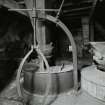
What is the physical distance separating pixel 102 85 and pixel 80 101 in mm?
446

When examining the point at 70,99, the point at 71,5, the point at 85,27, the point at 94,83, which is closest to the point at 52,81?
the point at 70,99

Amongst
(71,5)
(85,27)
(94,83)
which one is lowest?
(94,83)

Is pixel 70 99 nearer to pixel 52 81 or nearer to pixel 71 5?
pixel 52 81

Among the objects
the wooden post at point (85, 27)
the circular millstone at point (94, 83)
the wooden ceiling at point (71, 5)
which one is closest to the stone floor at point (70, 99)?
the circular millstone at point (94, 83)

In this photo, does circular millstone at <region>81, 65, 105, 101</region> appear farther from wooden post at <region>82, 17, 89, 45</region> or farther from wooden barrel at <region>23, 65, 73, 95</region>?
wooden post at <region>82, 17, 89, 45</region>

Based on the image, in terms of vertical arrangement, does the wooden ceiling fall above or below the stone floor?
above

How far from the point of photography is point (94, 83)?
250 centimetres

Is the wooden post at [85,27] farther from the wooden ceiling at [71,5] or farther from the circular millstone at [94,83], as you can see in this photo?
the circular millstone at [94,83]

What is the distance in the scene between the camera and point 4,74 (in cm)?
386

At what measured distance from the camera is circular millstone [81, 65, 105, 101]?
242cm

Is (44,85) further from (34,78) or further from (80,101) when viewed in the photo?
(80,101)

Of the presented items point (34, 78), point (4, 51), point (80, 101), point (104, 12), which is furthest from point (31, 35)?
point (80, 101)

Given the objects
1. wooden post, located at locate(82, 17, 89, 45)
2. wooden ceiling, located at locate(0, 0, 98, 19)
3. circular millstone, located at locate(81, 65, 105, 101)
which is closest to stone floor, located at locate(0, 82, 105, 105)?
circular millstone, located at locate(81, 65, 105, 101)

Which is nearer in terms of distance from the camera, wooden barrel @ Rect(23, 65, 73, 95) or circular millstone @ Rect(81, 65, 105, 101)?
circular millstone @ Rect(81, 65, 105, 101)
